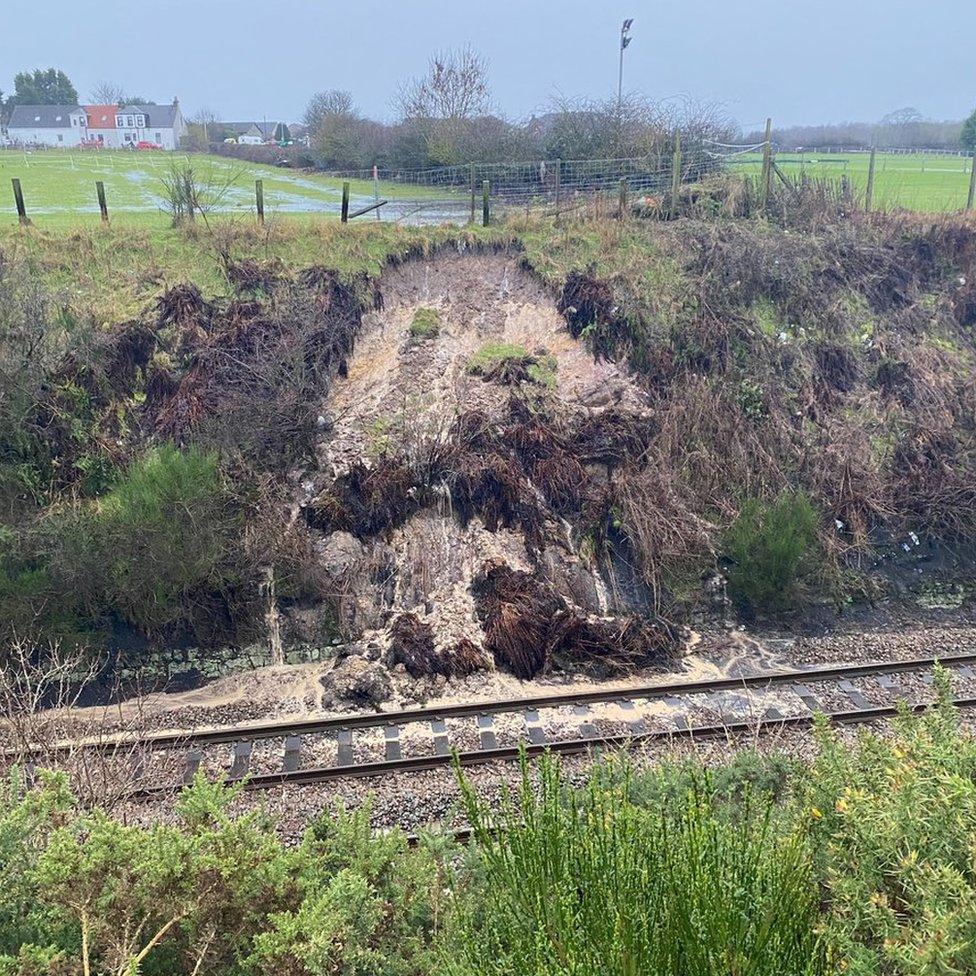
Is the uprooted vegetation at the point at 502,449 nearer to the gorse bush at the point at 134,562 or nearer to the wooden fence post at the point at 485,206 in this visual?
the gorse bush at the point at 134,562

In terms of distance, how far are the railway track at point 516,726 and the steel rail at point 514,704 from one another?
14mm

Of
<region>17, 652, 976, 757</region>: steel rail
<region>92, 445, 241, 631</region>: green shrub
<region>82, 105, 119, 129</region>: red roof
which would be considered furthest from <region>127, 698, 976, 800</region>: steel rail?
<region>82, 105, 119, 129</region>: red roof

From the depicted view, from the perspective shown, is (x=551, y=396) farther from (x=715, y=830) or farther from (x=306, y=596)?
(x=715, y=830)

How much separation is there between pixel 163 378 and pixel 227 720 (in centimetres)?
682

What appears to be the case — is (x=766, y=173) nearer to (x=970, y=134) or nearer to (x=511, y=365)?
(x=511, y=365)

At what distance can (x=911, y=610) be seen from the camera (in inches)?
534

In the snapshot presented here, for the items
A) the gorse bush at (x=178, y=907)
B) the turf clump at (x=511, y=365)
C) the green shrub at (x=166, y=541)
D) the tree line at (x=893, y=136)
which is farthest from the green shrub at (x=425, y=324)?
the tree line at (x=893, y=136)

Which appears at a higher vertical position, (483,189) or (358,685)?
(483,189)

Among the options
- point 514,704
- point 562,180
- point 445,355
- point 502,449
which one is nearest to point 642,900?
point 514,704

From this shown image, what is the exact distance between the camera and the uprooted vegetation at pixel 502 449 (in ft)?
40.4

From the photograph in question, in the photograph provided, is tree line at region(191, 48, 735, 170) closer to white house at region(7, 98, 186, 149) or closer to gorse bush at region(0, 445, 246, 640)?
gorse bush at region(0, 445, 246, 640)

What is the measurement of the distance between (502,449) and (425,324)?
381 cm

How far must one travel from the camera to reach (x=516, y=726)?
10.5 metres

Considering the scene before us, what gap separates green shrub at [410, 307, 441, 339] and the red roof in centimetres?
6534
